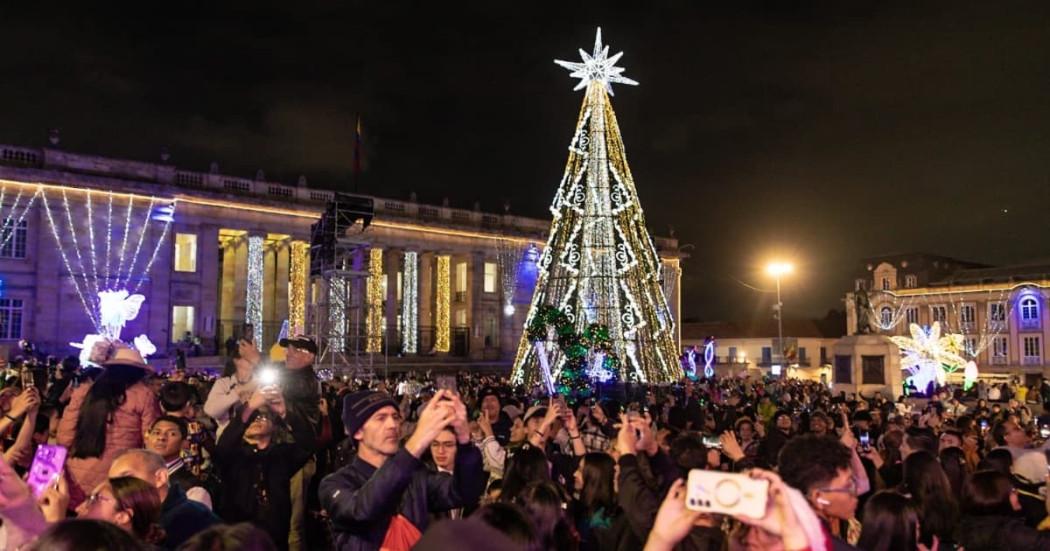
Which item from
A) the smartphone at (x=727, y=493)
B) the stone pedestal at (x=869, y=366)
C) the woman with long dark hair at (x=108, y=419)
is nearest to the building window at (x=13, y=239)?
the stone pedestal at (x=869, y=366)

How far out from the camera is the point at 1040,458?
20.7 ft

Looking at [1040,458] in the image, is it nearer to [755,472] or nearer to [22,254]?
[755,472]

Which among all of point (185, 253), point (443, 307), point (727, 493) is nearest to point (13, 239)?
point (185, 253)

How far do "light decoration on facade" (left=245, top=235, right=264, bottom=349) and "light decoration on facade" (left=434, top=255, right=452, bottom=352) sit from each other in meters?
12.4

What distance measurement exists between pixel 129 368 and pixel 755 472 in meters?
5.67

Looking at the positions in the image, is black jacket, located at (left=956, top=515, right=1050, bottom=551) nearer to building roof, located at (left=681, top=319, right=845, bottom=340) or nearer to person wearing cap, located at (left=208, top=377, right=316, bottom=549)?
person wearing cap, located at (left=208, top=377, right=316, bottom=549)

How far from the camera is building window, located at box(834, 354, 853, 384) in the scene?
2766 centimetres

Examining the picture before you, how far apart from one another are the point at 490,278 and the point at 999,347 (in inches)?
1730

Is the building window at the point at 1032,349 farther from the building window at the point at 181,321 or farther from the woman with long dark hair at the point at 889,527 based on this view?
the woman with long dark hair at the point at 889,527

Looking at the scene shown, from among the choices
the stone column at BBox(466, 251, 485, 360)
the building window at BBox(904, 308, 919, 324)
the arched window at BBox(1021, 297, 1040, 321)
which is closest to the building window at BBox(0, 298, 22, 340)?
the stone column at BBox(466, 251, 485, 360)

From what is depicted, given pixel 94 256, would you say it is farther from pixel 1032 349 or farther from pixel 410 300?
pixel 1032 349

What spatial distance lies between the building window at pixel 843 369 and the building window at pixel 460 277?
33.3m

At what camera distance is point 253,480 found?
590 cm

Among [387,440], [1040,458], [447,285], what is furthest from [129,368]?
[447,285]
